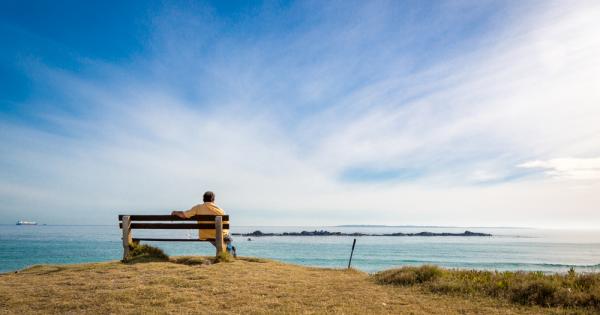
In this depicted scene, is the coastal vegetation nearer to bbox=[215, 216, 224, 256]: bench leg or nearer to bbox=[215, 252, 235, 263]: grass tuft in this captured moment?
bbox=[215, 252, 235, 263]: grass tuft

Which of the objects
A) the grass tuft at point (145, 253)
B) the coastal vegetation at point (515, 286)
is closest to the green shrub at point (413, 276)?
the coastal vegetation at point (515, 286)

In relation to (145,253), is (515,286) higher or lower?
lower

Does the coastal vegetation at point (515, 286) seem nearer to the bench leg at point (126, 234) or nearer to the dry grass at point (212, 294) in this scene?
the dry grass at point (212, 294)

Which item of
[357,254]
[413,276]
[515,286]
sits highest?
[515,286]

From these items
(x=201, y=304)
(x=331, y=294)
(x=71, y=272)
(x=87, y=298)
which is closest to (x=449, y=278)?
(x=331, y=294)

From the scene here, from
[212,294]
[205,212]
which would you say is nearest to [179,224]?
[205,212]

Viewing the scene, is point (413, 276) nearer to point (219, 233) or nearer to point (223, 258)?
point (223, 258)

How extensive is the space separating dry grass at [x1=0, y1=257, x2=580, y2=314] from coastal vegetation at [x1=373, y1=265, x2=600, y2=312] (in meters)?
0.45

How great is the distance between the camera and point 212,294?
297 inches

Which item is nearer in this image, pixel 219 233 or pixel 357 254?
pixel 219 233

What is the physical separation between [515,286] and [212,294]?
6.04 m

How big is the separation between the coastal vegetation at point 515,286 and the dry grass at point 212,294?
0.45 m

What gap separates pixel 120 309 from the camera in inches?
249

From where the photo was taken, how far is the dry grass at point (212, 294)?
21.0ft
